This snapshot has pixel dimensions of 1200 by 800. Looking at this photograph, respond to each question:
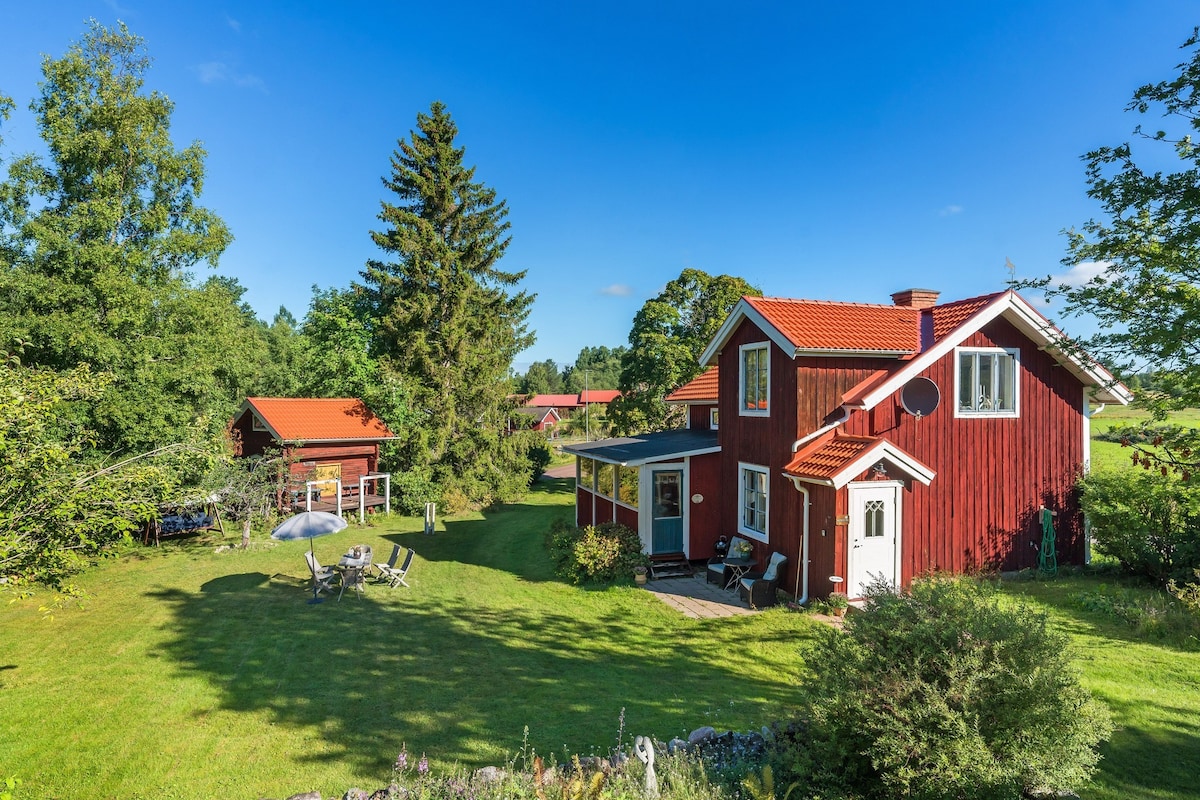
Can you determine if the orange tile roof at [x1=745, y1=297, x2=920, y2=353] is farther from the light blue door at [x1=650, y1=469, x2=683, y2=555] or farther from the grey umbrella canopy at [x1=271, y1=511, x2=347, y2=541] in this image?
the grey umbrella canopy at [x1=271, y1=511, x2=347, y2=541]

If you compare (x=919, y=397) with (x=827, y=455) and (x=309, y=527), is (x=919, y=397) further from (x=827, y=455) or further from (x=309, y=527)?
(x=309, y=527)

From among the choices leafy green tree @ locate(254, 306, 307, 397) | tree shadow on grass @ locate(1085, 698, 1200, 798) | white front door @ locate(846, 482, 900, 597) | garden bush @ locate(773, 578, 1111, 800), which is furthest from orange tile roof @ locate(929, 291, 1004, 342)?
leafy green tree @ locate(254, 306, 307, 397)

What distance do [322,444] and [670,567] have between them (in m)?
14.8

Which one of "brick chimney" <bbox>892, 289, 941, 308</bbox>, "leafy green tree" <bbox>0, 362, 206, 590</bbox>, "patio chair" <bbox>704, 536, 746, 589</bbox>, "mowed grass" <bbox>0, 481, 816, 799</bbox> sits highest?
"brick chimney" <bbox>892, 289, 941, 308</bbox>

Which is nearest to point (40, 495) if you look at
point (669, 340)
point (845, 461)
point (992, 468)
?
point (845, 461)

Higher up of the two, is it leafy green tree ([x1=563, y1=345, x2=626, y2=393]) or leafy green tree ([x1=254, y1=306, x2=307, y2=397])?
leafy green tree ([x1=563, y1=345, x2=626, y2=393])

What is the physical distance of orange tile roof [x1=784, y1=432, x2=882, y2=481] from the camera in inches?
421

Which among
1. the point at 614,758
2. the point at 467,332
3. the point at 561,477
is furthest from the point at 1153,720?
the point at 561,477

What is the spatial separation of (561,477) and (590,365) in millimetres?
84089

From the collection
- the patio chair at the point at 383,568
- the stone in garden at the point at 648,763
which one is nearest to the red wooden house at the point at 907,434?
the stone in garden at the point at 648,763

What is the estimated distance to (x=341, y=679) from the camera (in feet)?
28.3

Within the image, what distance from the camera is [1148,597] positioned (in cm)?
1059

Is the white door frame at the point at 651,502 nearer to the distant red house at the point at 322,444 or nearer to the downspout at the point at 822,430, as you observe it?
the downspout at the point at 822,430

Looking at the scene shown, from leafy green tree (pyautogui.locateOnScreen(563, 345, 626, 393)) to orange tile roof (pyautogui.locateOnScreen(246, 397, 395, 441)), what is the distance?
56.5 meters
